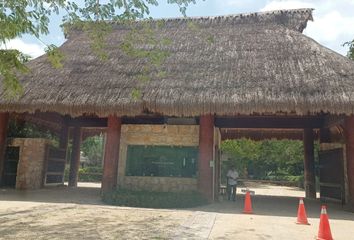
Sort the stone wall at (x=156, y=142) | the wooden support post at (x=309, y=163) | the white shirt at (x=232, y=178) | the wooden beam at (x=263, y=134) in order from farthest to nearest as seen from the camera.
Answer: the wooden beam at (x=263, y=134)
the wooden support post at (x=309, y=163)
the white shirt at (x=232, y=178)
the stone wall at (x=156, y=142)

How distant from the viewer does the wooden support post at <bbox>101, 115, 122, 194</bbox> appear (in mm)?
13358

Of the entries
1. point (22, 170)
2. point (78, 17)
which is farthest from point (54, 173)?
point (78, 17)

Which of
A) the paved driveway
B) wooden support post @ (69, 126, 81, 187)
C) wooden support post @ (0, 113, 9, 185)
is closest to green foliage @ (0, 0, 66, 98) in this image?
the paved driveway

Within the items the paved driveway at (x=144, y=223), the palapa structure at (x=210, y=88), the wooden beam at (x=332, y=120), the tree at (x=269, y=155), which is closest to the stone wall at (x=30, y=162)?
the palapa structure at (x=210, y=88)

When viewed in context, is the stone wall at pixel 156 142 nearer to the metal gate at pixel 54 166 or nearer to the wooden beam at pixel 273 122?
the wooden beam at pixel 273 122

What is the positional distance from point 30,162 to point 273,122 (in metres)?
11.3

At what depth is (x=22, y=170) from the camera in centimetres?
1466

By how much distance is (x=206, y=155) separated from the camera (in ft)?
42.2

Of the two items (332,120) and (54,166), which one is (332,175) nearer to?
(332,120)

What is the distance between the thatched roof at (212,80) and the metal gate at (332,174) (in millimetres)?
3305

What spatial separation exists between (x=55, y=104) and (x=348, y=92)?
10082 millimetres

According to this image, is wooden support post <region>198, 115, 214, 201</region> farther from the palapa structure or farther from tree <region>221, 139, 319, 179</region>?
tree <region>221, 139, 319, 179</region>

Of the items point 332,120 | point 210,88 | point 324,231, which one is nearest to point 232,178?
point 210,88

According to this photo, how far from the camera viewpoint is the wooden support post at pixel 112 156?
43.8 feet
